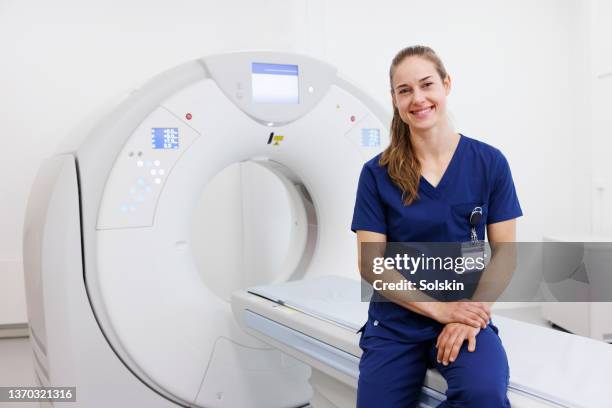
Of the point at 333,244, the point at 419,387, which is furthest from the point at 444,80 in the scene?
the point at 333,244

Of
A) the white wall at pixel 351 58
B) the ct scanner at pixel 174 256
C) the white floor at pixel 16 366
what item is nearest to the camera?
the ct scanner at pixel 174 256

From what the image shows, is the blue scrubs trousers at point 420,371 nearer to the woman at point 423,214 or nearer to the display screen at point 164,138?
the woman at point 423,214

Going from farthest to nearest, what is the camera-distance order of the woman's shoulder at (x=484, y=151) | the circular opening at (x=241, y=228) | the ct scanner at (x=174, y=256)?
the circular opening at (x=241, y=228), the ct scanner at (x=174, y=256), the woman's shoulder at (x=484, y=151)

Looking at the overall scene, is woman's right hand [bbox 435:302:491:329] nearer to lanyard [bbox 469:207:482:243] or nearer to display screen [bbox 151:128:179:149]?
lanyard [bbox 469:207:482:243]

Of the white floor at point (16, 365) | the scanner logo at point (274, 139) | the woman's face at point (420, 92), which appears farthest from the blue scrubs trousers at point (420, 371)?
the white floor at point (16, 365)

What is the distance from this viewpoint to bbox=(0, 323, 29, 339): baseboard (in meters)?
2.46

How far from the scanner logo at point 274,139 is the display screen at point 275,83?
4.1 inches

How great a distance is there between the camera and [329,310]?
4.56 feet

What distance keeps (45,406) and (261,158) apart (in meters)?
0.95

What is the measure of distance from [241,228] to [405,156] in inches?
64.2

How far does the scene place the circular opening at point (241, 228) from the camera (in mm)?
2570

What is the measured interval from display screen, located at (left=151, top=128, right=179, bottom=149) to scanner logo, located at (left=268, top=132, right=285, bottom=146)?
0.29m

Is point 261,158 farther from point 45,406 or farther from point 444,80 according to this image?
point 45,406

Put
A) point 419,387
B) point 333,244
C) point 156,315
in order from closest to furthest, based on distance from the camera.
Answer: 1. point 419,387
2. point 156,315
3. point 333,244
